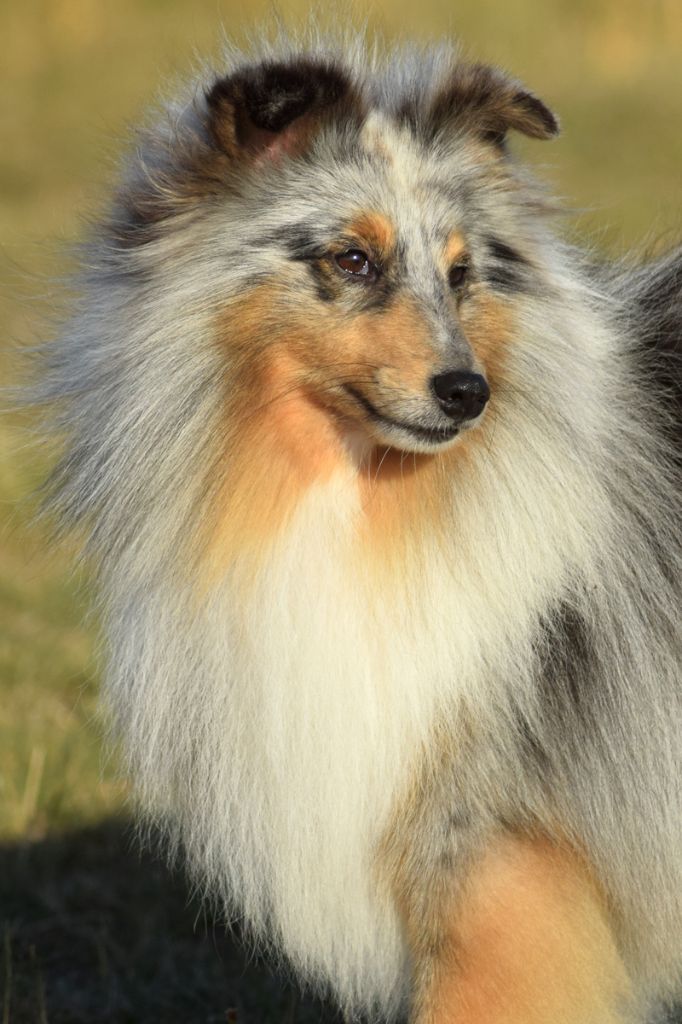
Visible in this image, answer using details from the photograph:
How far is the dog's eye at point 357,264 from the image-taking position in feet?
11.5

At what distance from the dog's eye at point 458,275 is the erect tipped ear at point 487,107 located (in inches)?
14.7

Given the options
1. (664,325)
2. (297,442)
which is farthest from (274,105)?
(664,325)

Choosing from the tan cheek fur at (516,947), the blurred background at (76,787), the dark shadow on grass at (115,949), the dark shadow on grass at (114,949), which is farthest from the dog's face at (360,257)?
the dark shadow on grass at (115,949)

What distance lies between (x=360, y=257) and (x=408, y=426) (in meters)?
0.43

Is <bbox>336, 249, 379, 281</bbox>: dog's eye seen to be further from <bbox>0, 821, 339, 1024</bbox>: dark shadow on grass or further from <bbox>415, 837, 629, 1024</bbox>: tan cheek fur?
<bbox>0, 821, 339, 1024</bbox>: dark shadow on grass

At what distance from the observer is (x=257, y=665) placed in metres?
3.63

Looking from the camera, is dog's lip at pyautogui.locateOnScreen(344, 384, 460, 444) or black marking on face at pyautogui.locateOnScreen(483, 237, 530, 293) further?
black marking on face at pyautogui.locateOnScreen(483, 237, 530, 293)

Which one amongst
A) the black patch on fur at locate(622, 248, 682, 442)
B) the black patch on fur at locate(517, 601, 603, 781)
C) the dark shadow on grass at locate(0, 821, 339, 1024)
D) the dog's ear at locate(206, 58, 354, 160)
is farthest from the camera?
the dark shadow on grass at locate(0, 821, 339, 1024)

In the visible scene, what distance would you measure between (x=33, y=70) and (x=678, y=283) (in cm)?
1738

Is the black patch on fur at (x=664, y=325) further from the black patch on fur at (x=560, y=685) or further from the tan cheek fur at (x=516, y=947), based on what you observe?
the tan cheek fur at (x=516, y=947)

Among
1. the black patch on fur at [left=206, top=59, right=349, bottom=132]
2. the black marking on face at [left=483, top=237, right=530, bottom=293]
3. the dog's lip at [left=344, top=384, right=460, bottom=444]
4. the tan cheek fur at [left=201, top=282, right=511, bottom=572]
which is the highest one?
the black patch on fur at [left=206, top=59, right=349, bottom=132]

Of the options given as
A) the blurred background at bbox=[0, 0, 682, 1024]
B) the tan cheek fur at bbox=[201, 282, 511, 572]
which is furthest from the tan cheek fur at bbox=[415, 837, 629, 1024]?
the blurred background at bbox=[0, 0, 682, 1024]

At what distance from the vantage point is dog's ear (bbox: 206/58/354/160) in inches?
136

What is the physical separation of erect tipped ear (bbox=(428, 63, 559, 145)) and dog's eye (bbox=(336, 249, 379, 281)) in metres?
0.44
